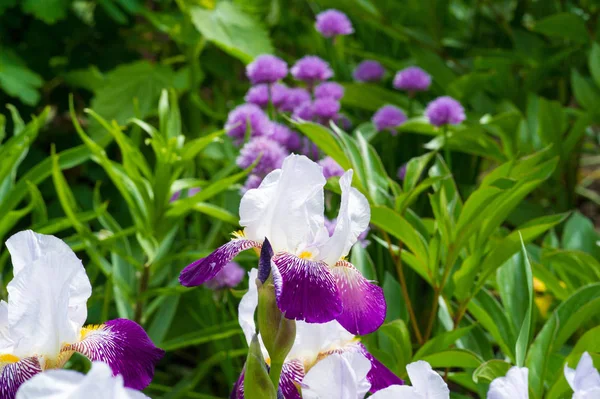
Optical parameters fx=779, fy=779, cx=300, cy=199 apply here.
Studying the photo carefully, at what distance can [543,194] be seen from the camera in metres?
1.84

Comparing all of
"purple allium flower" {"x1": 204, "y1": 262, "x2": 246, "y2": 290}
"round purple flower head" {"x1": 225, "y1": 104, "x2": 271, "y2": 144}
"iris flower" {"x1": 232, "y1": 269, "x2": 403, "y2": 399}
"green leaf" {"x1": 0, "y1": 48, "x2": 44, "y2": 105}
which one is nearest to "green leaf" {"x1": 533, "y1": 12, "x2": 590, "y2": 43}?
"round purple flower head" {"x1": 225, "y1": 104, "x2": 271, "y2": 144}

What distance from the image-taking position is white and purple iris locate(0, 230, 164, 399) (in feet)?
1.75

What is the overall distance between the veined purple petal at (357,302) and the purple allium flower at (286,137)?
0.63 meters

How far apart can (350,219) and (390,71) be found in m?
1.36

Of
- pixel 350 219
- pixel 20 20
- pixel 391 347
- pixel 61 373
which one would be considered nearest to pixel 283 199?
pixel 350 219

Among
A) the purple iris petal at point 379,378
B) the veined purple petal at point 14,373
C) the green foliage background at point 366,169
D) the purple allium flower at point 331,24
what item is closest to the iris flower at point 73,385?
the veined purple petal at point 14,373

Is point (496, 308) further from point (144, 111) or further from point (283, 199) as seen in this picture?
point (144, 111)

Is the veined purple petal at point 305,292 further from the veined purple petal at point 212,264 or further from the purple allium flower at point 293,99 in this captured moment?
the purple allium flower at point 293,99

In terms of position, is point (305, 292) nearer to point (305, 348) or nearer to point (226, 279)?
point (305, 348)

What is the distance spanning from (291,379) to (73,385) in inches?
10.2

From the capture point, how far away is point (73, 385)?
0.39 metres

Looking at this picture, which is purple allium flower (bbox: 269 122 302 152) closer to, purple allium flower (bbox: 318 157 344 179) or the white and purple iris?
purple allium flower (bbox: 318 157 344 179)

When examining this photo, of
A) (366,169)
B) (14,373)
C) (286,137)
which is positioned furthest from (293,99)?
(14,373)

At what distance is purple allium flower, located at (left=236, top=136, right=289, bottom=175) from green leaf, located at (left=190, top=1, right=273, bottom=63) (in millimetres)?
570
